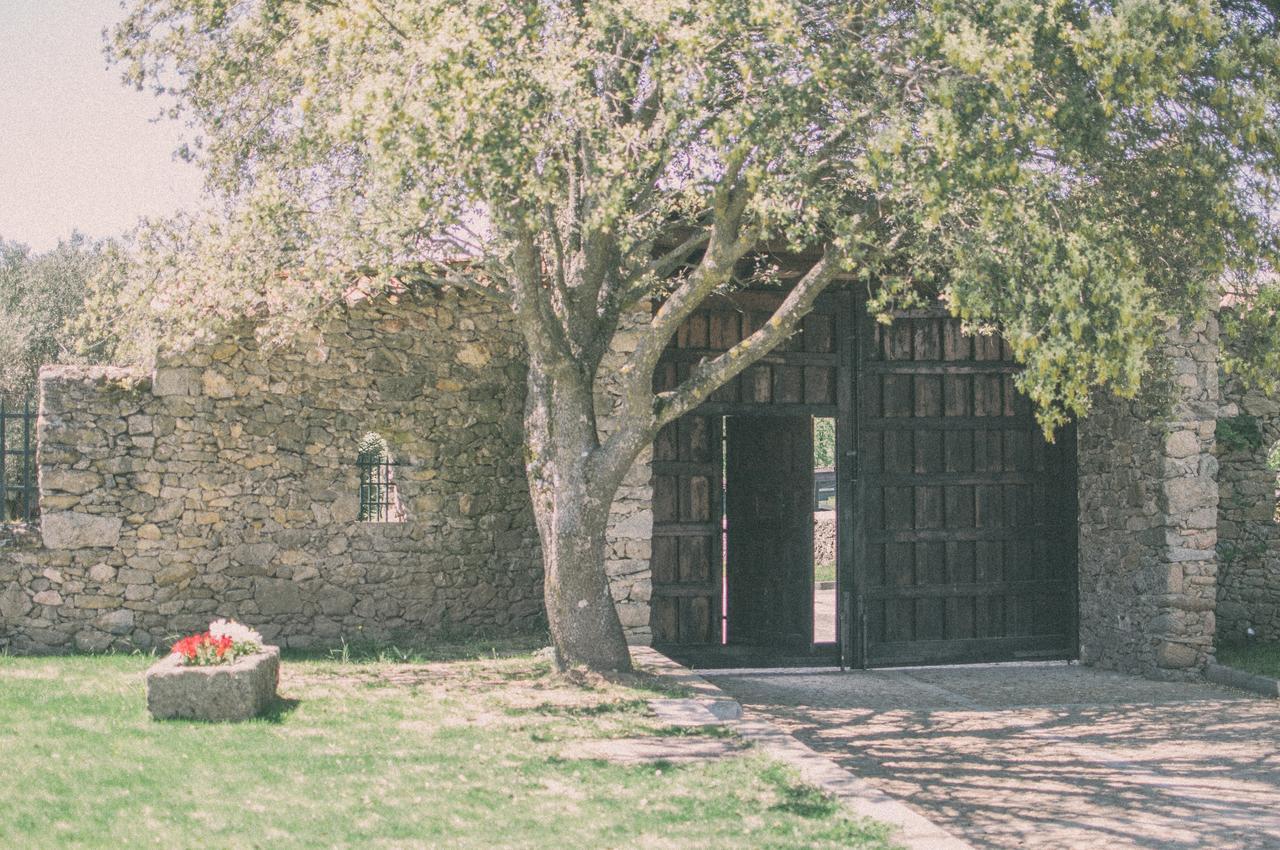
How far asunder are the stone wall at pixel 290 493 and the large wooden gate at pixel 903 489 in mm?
1659

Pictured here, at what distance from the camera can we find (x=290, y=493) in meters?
10.8

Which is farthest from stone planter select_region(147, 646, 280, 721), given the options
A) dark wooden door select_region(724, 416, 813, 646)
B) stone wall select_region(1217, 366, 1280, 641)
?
stone wall select_region(1217, 366, 1280, 641)

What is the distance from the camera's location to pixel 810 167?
23.8 ft

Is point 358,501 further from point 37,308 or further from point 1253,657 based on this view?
point 37,308

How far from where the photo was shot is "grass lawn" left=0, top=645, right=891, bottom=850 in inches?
210

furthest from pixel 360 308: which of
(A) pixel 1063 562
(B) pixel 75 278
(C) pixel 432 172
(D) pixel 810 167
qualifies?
(B) pixel 75 278

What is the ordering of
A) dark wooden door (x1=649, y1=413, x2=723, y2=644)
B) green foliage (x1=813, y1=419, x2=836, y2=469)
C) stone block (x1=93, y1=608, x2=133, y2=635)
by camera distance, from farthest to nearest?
green foliage (x1=813, y1=419, x2=836, y2=469) → dark wooden door (x1=649, y1=413, x2=723, y2=644) → stone block (x1=93, y1=608, x2=133, y2=635)

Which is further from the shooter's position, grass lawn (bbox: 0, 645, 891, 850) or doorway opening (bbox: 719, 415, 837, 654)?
doorway opening (bbox: 719, 415, 837, 654)

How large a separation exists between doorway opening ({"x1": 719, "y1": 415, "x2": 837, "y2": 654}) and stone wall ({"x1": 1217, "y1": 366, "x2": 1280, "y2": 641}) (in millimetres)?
4159

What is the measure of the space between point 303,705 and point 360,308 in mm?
4209

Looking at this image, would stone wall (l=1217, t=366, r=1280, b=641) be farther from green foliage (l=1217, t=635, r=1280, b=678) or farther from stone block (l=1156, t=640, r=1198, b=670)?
stone block (l=1156, t=640, r=1198, b=670)

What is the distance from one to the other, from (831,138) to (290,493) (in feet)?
19.1

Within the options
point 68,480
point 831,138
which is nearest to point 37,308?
point 68,480

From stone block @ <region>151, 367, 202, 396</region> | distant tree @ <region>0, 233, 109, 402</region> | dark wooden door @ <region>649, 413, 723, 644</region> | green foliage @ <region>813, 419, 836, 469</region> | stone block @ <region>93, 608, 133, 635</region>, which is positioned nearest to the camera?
stone block @ <region>93, 608, 133, 635</region>
